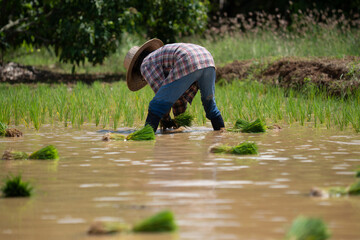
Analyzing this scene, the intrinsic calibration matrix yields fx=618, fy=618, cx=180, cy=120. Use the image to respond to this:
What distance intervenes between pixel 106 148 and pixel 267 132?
1932 millimetres

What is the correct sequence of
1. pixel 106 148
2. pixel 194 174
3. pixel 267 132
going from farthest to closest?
1. pixel 267 132
2. pixel 106 148
3. pixel 194 174

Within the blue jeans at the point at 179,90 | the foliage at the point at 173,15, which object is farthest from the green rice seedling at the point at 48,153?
the foliage at the point at 173,15

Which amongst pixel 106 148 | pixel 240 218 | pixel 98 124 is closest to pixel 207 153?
pixel 106 148

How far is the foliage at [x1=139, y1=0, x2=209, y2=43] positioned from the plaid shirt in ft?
28.4

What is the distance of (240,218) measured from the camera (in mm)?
2760

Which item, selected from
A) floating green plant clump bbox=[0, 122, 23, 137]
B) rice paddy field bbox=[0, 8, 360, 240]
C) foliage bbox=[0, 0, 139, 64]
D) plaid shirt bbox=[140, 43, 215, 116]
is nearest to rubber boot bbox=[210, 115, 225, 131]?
rice paddy field bbox=[0, 8, 360, 240]

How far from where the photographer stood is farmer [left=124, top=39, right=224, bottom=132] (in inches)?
239

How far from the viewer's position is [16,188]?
3.25 meters

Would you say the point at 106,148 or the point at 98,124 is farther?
the point at 98,124

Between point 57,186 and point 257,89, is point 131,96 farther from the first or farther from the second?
point 57,186

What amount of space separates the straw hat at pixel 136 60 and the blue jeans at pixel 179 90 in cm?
58

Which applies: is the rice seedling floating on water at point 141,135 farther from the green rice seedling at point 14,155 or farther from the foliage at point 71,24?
the foliage at point 71,24

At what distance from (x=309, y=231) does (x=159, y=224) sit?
0.61 metres

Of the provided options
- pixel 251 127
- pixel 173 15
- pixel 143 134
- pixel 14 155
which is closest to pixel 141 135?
pixel 143 134
